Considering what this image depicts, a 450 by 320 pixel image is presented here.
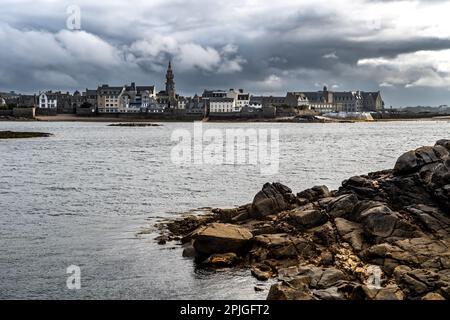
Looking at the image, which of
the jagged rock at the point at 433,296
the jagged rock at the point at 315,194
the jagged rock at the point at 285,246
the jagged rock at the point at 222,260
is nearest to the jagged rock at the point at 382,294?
the jagged rock at the point at 433,296

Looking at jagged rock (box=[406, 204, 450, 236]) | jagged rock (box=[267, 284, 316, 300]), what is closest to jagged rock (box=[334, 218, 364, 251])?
jagged rock (box=[406, 204, 450, 236])

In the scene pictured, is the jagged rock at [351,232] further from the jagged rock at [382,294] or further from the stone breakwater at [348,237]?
the jagged rock at [382,294]

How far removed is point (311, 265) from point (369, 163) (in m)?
39.2

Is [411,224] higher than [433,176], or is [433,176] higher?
[433,176]

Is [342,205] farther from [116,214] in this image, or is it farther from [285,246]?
[116,214]

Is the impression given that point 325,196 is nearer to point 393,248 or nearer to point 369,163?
point 393,248

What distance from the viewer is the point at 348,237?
2016 centimetres

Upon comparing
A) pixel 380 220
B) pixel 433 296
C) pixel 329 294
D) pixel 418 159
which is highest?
pixel 418 159

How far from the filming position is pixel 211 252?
2025cm

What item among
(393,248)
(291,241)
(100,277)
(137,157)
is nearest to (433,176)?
(393,248)

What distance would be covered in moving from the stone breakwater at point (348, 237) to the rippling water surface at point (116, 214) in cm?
134

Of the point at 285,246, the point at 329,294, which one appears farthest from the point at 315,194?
the point at 329,294

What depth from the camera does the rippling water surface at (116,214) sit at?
17641mm

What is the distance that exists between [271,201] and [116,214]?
9094 mm
